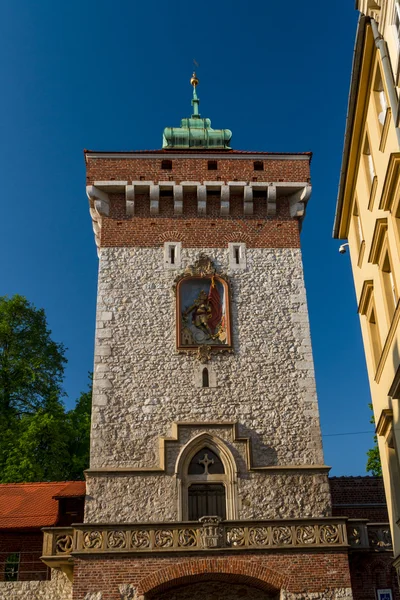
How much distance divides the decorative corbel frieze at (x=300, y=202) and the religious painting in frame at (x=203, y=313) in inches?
116

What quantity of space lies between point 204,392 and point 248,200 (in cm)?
560

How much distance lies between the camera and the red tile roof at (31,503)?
16141 millimetres

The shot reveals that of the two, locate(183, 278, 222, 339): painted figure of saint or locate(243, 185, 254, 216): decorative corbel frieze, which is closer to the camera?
locate(183, 278, 222, 339): painted figure of saint

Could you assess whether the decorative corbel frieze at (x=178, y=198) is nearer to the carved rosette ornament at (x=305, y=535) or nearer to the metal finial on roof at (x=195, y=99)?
the metal finial on roof at (x=195, y=99)

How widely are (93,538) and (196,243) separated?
26.4 ft

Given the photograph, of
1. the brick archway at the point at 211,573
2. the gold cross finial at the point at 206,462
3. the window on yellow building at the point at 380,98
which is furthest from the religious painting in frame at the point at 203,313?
the window on yellow building at the point at 380,98

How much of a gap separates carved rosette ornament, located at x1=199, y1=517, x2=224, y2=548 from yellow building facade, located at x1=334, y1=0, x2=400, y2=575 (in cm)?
355

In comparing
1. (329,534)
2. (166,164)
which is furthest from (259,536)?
(166,164)

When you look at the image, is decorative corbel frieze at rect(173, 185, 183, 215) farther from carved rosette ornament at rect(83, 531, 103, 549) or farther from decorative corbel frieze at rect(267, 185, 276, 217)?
carved rosette ornament at rect(83, 531, 103, 549)

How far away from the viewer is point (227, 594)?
14938 mm

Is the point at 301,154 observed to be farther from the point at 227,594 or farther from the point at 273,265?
the point at 227,594

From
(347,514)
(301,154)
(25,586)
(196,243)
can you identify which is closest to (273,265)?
(196,243)

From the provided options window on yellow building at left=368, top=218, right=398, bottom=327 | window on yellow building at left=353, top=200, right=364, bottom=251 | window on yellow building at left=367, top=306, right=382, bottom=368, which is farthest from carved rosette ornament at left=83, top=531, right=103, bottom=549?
window on yellow building at left=353, top=200, right=364, bottom=251

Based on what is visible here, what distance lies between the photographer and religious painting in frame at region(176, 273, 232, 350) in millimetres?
17641
